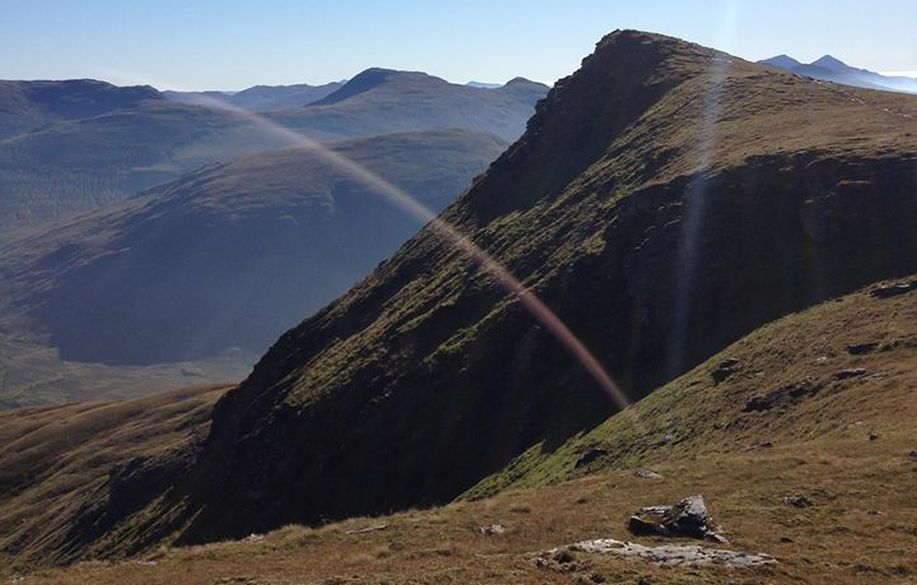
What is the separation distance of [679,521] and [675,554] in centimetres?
257

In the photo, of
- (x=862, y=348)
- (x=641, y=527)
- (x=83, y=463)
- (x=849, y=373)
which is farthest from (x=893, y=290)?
(x=83, y=463)

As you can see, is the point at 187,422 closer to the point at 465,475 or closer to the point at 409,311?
the point at 409,311

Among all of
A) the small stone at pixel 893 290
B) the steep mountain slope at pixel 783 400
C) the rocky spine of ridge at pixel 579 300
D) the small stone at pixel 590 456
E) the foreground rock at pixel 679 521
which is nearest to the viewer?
the foreground rock at pixel 679 521

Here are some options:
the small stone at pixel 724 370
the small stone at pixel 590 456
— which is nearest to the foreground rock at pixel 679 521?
the small stone at pixel 590 456

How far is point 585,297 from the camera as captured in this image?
72.7 m

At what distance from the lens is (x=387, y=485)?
68.9m

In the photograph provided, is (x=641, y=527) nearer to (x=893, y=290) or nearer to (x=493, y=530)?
(x=493, y=530)

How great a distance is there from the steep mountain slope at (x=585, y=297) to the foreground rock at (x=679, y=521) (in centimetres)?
2837

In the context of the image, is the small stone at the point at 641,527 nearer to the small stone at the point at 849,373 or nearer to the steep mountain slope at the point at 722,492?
the steep mountain slope at the point at 722,492

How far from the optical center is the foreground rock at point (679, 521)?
85.2 ft

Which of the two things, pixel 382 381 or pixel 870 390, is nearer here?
pixel 870 390

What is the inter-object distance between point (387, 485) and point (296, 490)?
43.9 ft

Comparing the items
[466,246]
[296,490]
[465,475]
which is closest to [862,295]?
[465,475]

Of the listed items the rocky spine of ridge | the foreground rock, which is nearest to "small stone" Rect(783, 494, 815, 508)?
the foreground rock
